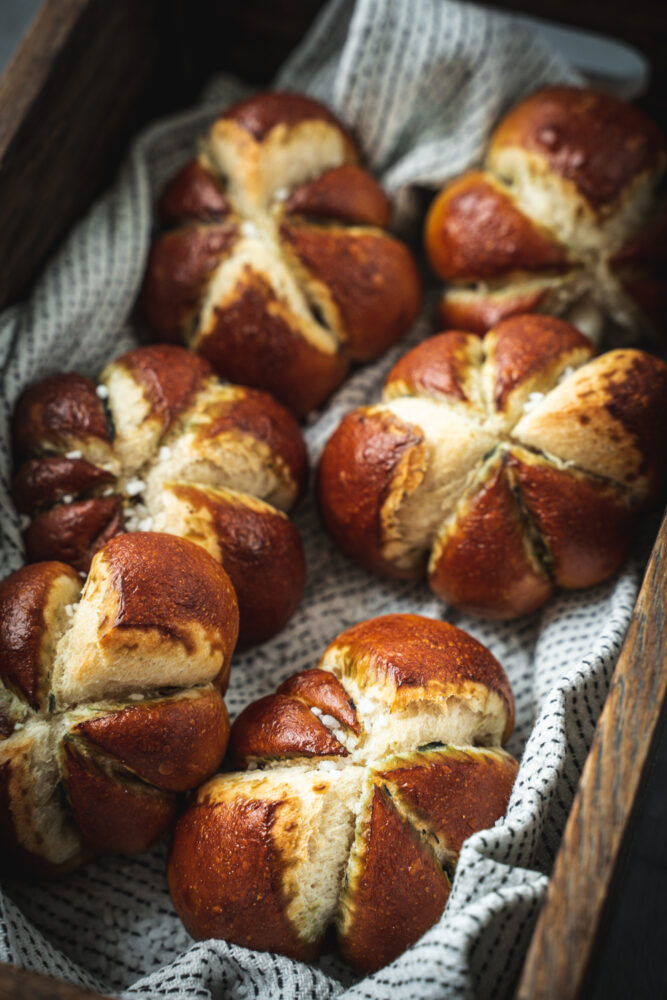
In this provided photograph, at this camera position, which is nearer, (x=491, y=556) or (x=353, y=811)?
(x=353, y=811)

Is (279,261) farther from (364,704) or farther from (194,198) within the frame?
(364,704)

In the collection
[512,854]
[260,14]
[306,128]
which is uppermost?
[260,14]

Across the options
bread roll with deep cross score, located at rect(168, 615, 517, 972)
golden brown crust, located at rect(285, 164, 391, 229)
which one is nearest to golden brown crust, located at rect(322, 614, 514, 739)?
bread roll with deep cross score, located at rect(168, 615, 517, 972)

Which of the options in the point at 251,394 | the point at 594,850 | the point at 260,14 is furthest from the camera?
the point at 260,14

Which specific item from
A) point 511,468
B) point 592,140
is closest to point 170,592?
point 511,468

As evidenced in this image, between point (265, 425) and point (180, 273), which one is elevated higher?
point (180, 273)

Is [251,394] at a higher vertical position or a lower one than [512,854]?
higher

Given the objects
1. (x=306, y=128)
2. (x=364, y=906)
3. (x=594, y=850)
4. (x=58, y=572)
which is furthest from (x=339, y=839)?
(x=306, y=128)

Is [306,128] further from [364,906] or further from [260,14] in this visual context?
[364,906]
